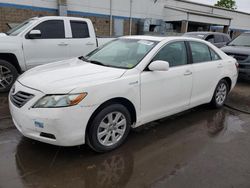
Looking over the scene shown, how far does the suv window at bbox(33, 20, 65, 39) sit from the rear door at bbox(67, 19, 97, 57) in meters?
0.26

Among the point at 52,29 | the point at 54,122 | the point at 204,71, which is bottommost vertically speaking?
the point at 54,122

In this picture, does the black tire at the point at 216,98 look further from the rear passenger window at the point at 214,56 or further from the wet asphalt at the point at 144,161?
the wet asphalt at the point at 144,161

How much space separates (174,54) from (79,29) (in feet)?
13.4

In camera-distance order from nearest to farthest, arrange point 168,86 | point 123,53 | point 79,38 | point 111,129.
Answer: point 111,129 → point 168,86 → point 123,53 → point 79,38

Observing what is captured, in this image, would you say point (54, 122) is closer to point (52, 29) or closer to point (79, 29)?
point (52, 29)

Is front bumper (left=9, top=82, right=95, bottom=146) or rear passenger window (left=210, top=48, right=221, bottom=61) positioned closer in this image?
front bumper (left=9, top=82, right=95, bottom=146)

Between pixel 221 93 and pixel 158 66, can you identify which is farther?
pixel 221 93

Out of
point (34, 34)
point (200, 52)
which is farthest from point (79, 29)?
point (200, 52)

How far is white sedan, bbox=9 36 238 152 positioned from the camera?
9.83ft

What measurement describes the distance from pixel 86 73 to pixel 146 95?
37.9 inches

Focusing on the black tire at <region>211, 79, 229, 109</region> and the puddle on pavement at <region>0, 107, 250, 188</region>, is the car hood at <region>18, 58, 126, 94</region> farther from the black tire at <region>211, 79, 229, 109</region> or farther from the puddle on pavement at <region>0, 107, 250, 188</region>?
the black tire at <region>211, 79, 229, 109</region>

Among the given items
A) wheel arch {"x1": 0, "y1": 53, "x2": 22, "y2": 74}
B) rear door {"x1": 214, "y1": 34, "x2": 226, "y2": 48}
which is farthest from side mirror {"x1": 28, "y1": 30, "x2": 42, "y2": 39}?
rear door {"x1": 214, "y1": 34, "x2": 226, "y2": 48}

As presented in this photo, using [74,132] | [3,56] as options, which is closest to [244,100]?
[74,132]

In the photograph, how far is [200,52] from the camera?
15.9 feet
